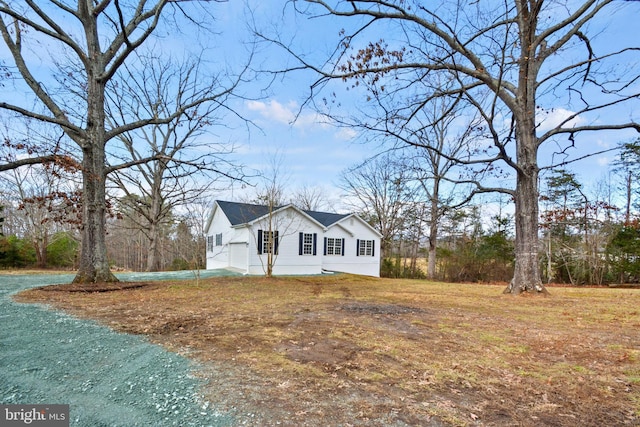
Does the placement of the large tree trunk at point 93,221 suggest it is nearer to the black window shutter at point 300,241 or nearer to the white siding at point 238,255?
the white siding at point 238,255

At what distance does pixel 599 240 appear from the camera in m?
17.2

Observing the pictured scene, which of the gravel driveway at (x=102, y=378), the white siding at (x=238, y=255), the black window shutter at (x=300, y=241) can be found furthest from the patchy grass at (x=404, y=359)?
the black window shutter at (x=300, y=241)

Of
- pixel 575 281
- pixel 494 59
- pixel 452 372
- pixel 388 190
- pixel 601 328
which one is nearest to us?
pixel 452 372

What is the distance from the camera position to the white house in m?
14.8

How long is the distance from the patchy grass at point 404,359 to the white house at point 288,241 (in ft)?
27.0

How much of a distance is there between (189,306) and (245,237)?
30.8 ft

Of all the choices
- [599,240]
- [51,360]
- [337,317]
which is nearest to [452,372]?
[337,317]

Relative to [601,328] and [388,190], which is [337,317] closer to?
[601,328]

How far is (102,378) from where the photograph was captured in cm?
257

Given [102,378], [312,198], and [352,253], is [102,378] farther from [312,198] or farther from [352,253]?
[312,198]

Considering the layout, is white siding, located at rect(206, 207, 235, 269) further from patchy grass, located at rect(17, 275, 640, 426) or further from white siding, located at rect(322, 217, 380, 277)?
patchy grass, located at rect(17, 275, 640, 426)

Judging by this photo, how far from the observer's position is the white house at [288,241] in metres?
14.8
